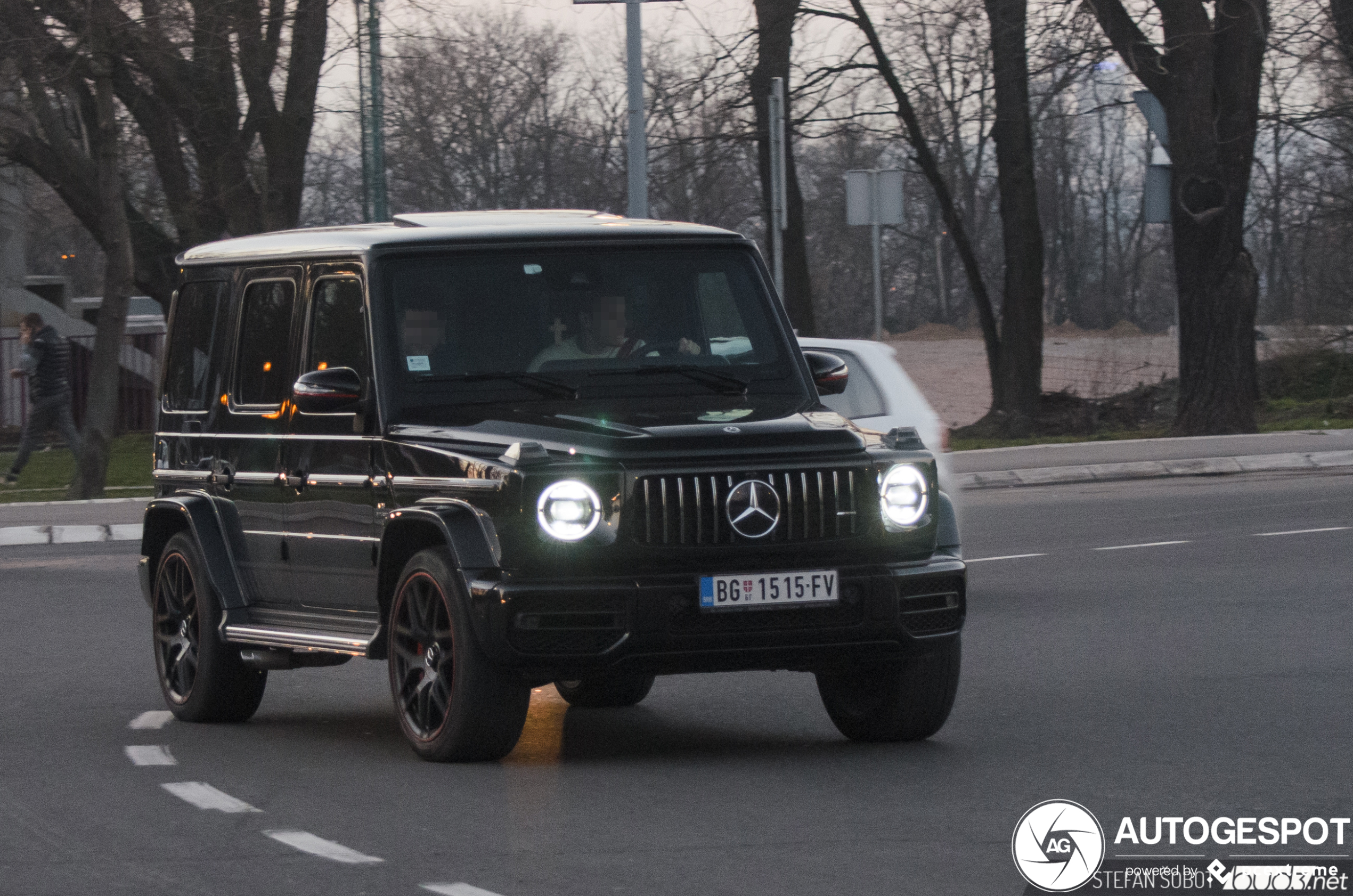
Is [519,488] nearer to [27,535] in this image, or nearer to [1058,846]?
[1058,846]

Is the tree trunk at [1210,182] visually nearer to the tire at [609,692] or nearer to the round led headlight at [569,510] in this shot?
the tire at [609,692]

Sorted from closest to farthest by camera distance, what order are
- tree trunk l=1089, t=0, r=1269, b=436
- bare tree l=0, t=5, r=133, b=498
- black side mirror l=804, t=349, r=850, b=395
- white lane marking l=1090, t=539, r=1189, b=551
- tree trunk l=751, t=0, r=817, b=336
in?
black side mirror l=804, t=349, r=850, b=395
white lane marking l=1090, t=539, r=1189, b=551
bare tree l=0, t=5, r=133, b=498
tree trunk l=1089, t=0, r=1269, b=436
tree trunk l=751, t=0, r=817, b=336

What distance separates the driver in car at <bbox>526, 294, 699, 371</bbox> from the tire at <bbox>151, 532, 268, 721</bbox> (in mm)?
1851

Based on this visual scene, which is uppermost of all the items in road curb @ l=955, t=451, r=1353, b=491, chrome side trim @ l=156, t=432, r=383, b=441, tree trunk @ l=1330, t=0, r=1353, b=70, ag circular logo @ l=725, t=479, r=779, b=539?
tree trunk @ l=1330, t=0, r=1353, b=70

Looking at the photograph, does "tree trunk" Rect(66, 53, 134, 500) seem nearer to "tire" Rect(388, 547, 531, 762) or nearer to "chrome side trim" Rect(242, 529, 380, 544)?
"chrome side trim" Rect(242, 529, 380, 544)

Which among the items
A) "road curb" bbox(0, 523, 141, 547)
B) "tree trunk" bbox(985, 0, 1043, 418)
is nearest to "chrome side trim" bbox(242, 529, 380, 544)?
"road curb" bbox(0, 523, 141, 547)

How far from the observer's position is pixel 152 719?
355 inches

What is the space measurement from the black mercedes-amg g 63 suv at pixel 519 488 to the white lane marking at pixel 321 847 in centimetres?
95

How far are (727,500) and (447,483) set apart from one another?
0.97m

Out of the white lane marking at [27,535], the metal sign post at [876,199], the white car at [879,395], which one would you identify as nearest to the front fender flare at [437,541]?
the white car at [879,395]

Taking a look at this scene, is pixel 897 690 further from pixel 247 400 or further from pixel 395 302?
pixel 247 400

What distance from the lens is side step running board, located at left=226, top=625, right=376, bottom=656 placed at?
7.91m

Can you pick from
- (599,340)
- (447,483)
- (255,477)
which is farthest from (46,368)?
(447,483)

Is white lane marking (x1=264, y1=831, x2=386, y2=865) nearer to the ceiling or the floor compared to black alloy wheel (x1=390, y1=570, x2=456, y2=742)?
nearer to the floor
